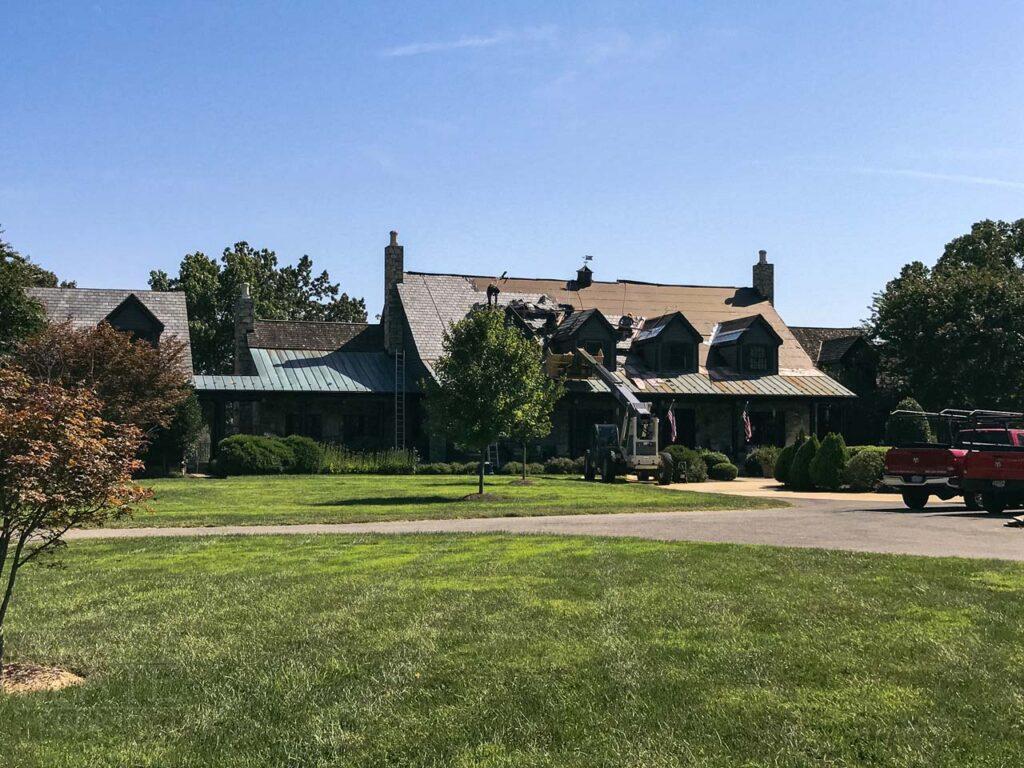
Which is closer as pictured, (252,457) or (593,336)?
(252,457)

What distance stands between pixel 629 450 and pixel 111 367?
54.1 ft

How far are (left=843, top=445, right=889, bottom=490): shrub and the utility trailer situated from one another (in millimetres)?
5567

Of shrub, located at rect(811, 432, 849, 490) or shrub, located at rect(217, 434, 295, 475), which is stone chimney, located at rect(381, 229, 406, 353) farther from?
shrub, located at rect(811, 432, 849, 490)

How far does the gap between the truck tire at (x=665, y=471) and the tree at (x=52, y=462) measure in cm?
2461

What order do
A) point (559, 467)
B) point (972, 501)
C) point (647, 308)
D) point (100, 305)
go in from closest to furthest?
point (972, 501), point (559, 467), point (100, 305), point (647, 308)

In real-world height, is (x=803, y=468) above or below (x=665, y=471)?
above

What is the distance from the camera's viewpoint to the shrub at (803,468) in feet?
94.1

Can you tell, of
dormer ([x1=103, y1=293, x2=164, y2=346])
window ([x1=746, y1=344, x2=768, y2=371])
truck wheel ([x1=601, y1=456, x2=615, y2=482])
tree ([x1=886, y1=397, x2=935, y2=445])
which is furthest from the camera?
window ([x1=746, y1=344, x2=768, y2=371])

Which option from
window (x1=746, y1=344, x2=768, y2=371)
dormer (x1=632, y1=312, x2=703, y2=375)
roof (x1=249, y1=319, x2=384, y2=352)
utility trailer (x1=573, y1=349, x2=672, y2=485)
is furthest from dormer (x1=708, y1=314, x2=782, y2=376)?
roof (x1=249, y1=319, x2=384, y2=352)

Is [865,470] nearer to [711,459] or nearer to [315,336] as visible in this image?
[711,459]

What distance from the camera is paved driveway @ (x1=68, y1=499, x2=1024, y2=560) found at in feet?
45.2

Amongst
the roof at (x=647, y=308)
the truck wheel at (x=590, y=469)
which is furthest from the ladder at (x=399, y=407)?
the truck wheel at (x=590, y=469)

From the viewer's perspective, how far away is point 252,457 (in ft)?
111

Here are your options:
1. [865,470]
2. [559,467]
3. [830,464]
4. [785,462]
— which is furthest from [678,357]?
[865,470]
